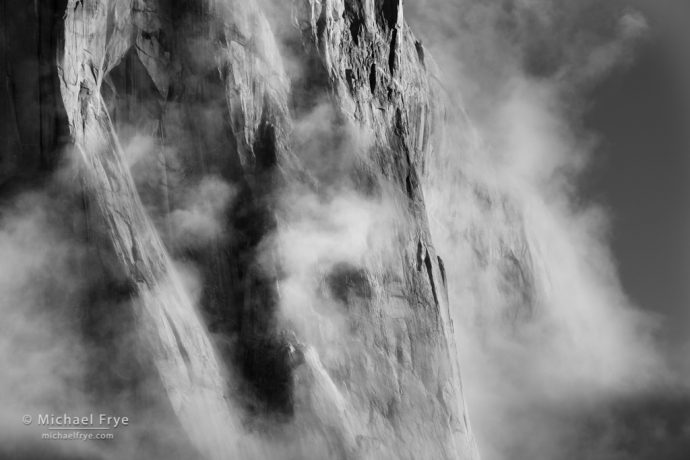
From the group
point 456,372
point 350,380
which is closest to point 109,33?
point 350,380

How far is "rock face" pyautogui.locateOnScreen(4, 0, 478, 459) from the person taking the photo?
29062 millimetres

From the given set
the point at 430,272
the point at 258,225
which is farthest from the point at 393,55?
the point at 258,225

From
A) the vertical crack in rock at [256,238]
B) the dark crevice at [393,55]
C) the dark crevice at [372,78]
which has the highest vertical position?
the dark crevice at [393,55]

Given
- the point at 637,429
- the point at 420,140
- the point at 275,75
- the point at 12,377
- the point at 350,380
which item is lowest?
the point at 12,377

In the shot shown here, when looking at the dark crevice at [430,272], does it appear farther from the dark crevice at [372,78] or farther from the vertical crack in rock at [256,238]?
the dark crevice at [372,78]

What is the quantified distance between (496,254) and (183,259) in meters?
18.5

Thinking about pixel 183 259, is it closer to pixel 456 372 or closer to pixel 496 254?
pixel 456 372

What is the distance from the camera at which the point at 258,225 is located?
1272 inches

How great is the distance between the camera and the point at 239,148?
32562 millimetres

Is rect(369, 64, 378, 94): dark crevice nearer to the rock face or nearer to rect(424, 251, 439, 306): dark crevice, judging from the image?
the rock face

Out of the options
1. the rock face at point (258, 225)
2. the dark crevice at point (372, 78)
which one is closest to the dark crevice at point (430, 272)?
the rock face at point (258, 225)

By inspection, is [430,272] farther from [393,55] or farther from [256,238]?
[393,55]

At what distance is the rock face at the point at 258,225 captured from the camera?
95.3ft

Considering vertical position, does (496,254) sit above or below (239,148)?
above
